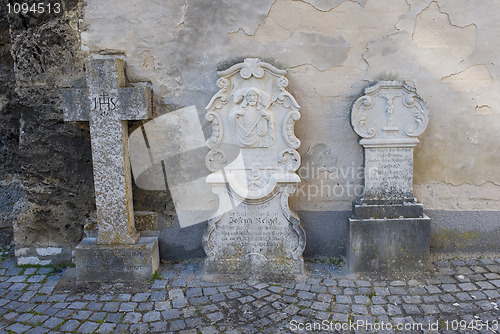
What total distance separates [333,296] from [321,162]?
1326 millimetres

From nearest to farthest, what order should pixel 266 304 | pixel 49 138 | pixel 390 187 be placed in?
pixel 266 304 → pixel 390 187 → pixel 49 138

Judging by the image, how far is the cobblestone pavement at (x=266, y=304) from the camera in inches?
119

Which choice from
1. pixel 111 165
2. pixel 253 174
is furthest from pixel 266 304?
pixel 111 165

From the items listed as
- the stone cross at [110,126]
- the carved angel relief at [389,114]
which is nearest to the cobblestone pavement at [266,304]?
the stone cross at [110,126]

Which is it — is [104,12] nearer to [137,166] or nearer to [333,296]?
[137,166]

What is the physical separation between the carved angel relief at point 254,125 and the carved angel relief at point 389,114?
0.66 metres

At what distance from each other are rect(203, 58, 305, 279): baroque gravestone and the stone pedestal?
0.60m

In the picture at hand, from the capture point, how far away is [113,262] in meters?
3.74

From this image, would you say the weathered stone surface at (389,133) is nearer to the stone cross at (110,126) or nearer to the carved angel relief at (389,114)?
the carved angel relief at (389,114)

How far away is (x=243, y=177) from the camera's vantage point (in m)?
3.81

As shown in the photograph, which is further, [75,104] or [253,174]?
[253,174]

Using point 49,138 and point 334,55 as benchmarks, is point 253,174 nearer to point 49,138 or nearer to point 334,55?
point 334,55

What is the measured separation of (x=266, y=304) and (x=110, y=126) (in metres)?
2.17

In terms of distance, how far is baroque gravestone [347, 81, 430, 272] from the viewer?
12.3 ft
